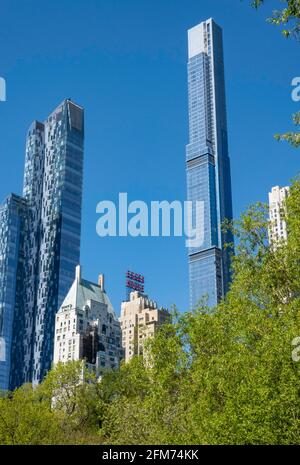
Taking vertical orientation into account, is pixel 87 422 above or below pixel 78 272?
below

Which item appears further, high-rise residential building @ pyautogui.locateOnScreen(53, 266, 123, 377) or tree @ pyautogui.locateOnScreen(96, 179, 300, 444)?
high-rise residential building @ pyautogui.locateOnScreen(53, 266, 123, 377)

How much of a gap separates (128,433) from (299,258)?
1501cm

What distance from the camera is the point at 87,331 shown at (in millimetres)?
172625

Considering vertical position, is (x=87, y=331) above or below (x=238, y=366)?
above

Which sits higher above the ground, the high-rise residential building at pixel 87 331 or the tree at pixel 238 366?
the high-rise residential building at pixel 87 331

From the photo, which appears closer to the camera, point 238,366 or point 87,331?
point 238,366

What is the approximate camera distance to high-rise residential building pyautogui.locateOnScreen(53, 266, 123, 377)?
559ft

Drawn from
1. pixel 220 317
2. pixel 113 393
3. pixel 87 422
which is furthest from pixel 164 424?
pixel 113 393

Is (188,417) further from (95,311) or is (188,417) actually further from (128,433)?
(95,311)

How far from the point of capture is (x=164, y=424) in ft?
130

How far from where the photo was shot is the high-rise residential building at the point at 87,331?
170m

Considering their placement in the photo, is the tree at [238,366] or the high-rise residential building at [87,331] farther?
the high-rise residential building at [87,331]

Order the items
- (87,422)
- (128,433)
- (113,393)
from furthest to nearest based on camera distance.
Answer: (113,393) → (87,422) → (128,433)

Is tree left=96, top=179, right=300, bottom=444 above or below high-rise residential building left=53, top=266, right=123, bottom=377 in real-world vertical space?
below
